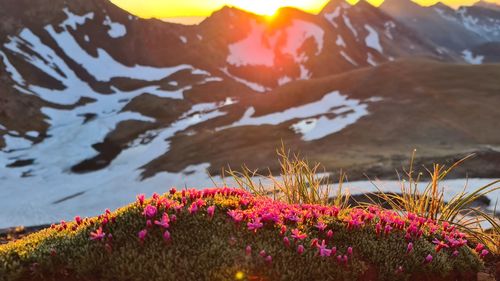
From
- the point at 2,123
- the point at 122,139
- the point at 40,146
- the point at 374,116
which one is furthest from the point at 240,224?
the point at 2,123

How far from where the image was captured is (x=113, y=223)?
628 cm

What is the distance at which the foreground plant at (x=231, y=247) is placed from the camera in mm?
5590

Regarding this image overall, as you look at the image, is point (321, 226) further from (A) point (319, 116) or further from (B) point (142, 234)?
(A) point (319, 116)

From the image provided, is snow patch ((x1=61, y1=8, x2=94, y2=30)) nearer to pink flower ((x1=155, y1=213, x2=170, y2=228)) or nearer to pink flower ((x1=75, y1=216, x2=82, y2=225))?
pink flower ((x1=75, y1=216, x2=82, y2=225))

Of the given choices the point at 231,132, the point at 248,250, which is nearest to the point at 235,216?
the point at 248,250

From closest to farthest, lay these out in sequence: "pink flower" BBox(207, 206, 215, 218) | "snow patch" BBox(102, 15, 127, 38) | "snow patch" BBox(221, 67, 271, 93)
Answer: "pink flower" BBox(207, 206, 215, 218) < "snow patch" BBox(221, 67, 271, 93) < "snow patch" BBox(102, 15, 127, 38)

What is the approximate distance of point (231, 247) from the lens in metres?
5.93

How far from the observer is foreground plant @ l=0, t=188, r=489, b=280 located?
18.3ft

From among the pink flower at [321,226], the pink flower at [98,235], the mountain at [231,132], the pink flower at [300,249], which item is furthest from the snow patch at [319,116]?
the pink flower at [98,235]

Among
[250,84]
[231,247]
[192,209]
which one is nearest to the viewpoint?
[231,247]

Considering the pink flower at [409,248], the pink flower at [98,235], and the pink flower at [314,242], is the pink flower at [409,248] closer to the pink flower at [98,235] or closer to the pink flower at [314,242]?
the pink flower at [314,242]

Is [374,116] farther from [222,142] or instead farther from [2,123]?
[2,123]

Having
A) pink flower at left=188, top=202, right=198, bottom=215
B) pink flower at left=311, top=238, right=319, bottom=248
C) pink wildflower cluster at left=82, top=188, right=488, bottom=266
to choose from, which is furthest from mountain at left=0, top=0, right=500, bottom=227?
pink flower at left=188, top=202, right=198, bottom=215

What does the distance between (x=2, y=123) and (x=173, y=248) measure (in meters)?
106
